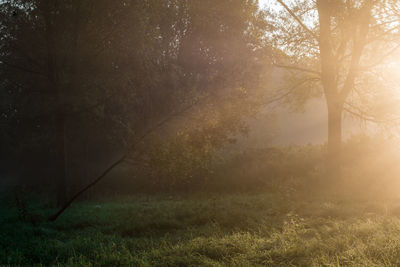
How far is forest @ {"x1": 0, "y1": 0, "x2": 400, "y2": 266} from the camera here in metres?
6.76

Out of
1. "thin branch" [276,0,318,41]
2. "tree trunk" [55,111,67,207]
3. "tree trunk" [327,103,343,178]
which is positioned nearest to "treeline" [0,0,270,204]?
"tree trunk" [55,111,67,207]

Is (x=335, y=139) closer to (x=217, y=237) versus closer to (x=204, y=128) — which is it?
(x=204, y=128)

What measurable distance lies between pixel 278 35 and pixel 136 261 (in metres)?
12.4

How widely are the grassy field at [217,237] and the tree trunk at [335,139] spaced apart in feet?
12.5

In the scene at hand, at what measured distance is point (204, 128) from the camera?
9.97m

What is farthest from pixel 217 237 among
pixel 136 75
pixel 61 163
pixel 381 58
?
pixel 381 58

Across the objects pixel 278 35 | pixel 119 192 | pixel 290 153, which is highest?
pixel 278 35

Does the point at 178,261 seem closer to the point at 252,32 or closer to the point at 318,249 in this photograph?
the point at 318,249

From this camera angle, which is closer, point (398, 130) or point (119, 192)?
point (398, 130)

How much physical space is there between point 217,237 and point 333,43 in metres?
11.6

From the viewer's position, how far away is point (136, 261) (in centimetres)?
554

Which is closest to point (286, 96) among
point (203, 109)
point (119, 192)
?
point (203, 109)

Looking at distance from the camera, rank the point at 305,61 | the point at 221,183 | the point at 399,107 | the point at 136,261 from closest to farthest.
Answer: the point at 136,261, the point at 399,107, the point at 305,61, the point at 221,183

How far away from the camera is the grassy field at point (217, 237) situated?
5531mm
